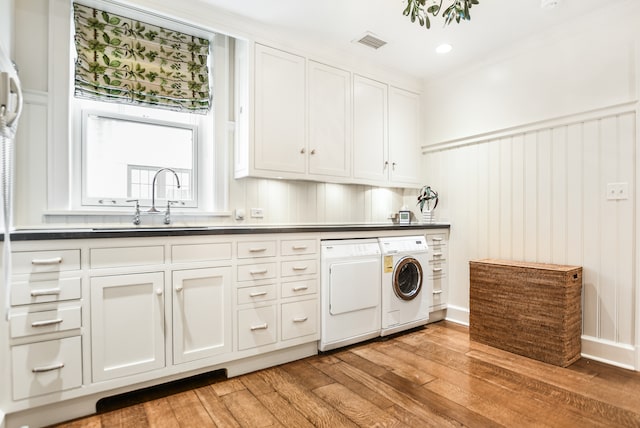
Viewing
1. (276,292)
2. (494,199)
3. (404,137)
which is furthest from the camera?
(404,137)

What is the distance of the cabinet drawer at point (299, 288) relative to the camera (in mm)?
2420

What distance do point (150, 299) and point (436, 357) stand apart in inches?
78.7

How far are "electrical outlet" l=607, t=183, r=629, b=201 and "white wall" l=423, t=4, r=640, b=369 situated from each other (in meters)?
0.03

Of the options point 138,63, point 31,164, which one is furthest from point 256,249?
point 138,63

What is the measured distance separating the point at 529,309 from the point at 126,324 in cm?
271

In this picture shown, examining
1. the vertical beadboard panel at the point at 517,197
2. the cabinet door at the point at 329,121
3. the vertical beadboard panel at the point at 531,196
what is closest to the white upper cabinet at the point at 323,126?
the cabinet door at the point at 329,121

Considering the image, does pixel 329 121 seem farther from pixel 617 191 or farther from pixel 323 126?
pixel 617 191

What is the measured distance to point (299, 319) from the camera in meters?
2.46

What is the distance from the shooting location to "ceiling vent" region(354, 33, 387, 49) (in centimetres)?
289

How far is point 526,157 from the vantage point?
2961mm

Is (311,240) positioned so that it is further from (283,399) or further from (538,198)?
(538,198)

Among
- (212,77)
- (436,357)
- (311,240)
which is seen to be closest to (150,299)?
(311,240)

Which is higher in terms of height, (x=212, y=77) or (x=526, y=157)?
(x=212, y=77)

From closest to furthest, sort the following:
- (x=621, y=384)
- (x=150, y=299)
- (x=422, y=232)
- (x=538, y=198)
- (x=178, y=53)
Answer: (x=150, y=299)
(x=621, y=384)
(x=178, y=53)
(x=538, y=198)
(x=422, y=232)
